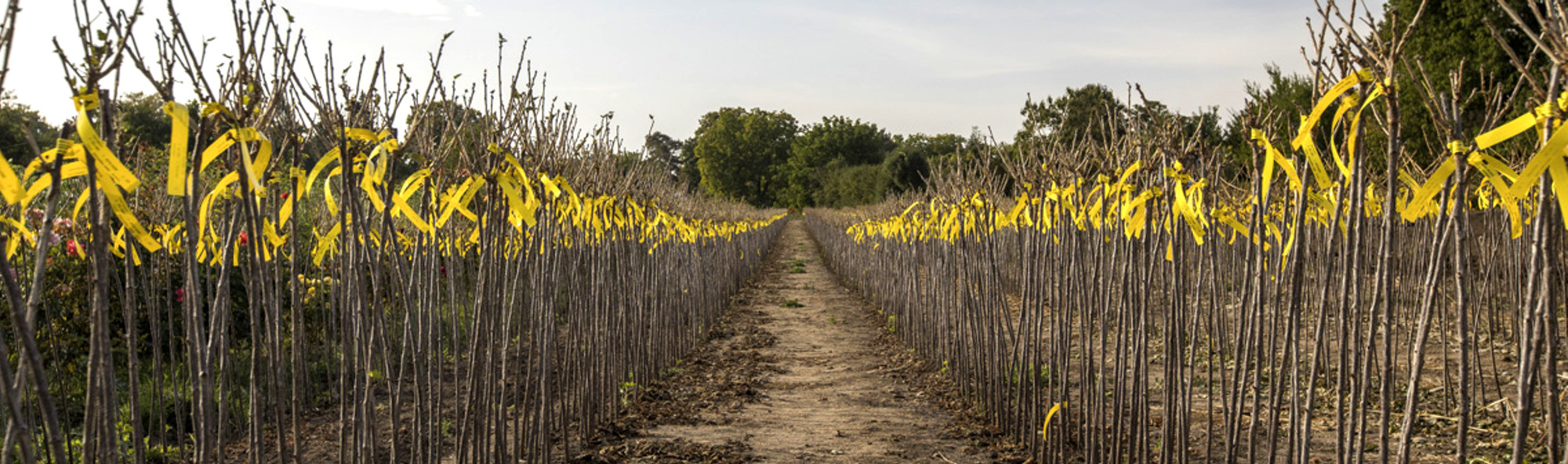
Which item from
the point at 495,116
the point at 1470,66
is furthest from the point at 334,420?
the point at 1470,66

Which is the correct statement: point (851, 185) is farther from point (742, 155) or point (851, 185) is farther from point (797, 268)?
point (797, 268)

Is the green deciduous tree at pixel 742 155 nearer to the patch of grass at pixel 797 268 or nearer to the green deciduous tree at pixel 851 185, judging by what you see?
the green deciduous tree at pixel 851 185

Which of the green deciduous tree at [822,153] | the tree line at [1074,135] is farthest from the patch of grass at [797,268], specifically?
the green deciduous tree at [822,153]

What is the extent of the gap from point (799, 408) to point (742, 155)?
6144 centimetres

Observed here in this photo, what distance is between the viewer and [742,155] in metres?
66.6

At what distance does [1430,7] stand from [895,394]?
10.7m

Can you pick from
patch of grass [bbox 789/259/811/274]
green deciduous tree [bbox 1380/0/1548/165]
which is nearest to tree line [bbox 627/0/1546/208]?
green deciduous tree [bbox 1380/0/1548/165]

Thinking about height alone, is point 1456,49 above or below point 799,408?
above

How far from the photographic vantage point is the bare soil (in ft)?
14.5

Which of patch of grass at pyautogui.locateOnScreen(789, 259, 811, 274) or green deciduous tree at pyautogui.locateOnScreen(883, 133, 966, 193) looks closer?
patch of grass at pyautogui.locateOnScreen(789, 259, 811, 274)

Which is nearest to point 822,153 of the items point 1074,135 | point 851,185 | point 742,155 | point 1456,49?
point 742,155

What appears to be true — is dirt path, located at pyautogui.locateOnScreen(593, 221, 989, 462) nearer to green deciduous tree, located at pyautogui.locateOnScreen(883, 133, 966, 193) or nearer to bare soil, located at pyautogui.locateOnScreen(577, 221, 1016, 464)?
bare soil, located at pyautogui.locateOnScreen(577, 221, 1016, 464)

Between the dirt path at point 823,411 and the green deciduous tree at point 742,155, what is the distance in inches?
2140

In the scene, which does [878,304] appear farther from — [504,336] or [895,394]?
[504,336]
